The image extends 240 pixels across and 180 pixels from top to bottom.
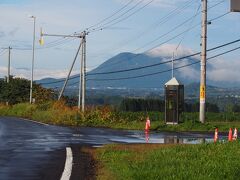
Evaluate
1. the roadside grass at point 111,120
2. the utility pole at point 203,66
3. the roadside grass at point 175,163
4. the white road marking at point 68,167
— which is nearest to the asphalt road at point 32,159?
the white road marking at point 68,167

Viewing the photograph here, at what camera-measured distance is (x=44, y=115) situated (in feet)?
148

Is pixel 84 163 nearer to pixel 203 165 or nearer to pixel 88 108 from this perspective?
pixel 203 165

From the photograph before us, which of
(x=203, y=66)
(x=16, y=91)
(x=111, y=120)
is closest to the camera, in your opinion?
(x=203, y=66)

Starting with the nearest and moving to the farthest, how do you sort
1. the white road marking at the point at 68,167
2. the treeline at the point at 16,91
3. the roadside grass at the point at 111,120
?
the white road marking at the point at 68,167 < the roadside grass at the point at 111,120 < the treeline at the point at 16,91

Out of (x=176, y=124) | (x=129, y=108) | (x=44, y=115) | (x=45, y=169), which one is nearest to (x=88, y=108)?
(x=44, y=115)

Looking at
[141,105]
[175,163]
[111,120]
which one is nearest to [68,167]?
[175,163]

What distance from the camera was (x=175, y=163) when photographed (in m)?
11.8

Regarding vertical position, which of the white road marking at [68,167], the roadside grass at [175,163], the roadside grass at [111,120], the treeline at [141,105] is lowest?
the white road marking at [68,167]

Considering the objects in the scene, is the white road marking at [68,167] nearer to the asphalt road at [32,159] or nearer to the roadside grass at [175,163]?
the asphalt road at [32,159]

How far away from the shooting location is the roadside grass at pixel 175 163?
10218 millimetres

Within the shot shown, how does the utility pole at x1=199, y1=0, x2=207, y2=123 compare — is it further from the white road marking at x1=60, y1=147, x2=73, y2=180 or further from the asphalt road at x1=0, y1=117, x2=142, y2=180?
the white road marking at x1=60, y1=147, x2=73, y2=180

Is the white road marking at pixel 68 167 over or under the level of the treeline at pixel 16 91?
under

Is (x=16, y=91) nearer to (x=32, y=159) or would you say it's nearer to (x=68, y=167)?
(x=32, y=159)

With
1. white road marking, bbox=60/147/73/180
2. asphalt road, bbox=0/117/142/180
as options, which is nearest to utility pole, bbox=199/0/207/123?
asphalt road, bbox=0/117/142/180
